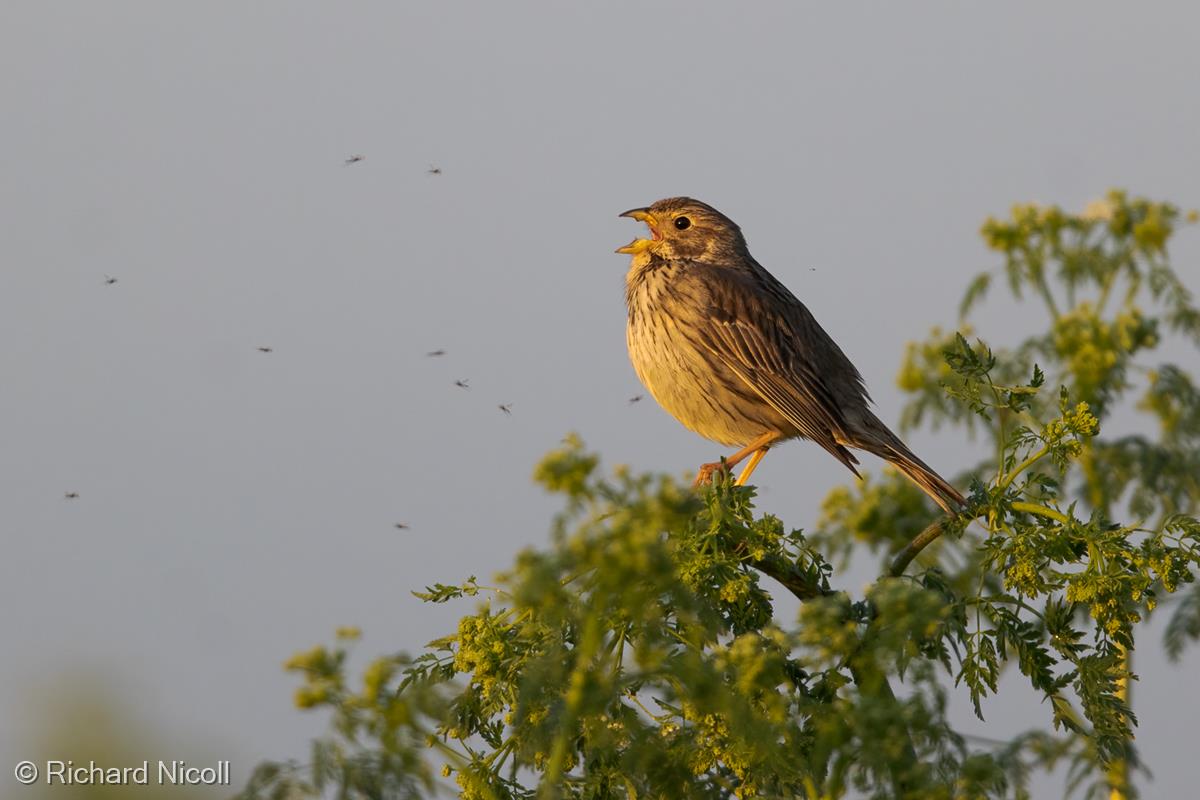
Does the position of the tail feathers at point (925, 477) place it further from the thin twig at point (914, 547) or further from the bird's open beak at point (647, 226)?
the bird's open beak at point (647, 226)

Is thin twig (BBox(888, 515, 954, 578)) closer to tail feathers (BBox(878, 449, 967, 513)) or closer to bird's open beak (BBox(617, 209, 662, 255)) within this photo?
tail feathers (BBox(878, 449, 967, 513))

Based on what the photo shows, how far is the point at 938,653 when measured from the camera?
566 centimetres

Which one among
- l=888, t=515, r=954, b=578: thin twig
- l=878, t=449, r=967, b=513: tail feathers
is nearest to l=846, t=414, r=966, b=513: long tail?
l=878, t=449, r=967, b=513: tail feathers

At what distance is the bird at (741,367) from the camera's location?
31.7 feet

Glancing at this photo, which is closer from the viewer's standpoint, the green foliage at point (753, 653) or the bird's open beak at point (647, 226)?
the green foliage at point (753, 653)

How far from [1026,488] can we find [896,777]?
275 cm

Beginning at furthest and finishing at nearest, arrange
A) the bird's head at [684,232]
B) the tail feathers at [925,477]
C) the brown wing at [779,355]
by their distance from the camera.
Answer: the bird's head at [684,232]
the brown wing at [779,355]
the tail feathers at [925,477]

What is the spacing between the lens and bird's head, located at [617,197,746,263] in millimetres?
10742

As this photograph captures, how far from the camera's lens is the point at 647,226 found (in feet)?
36.1

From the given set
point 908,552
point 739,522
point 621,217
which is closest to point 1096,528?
point 908,552

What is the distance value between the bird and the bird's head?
0.26 m

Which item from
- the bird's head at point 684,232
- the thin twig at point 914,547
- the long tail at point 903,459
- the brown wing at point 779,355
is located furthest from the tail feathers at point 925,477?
the bird's head at point 684,232

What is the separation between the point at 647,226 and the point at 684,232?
1.02 ft

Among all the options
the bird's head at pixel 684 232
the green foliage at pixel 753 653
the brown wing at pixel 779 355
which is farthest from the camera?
the bird's head at pixel 684 232
